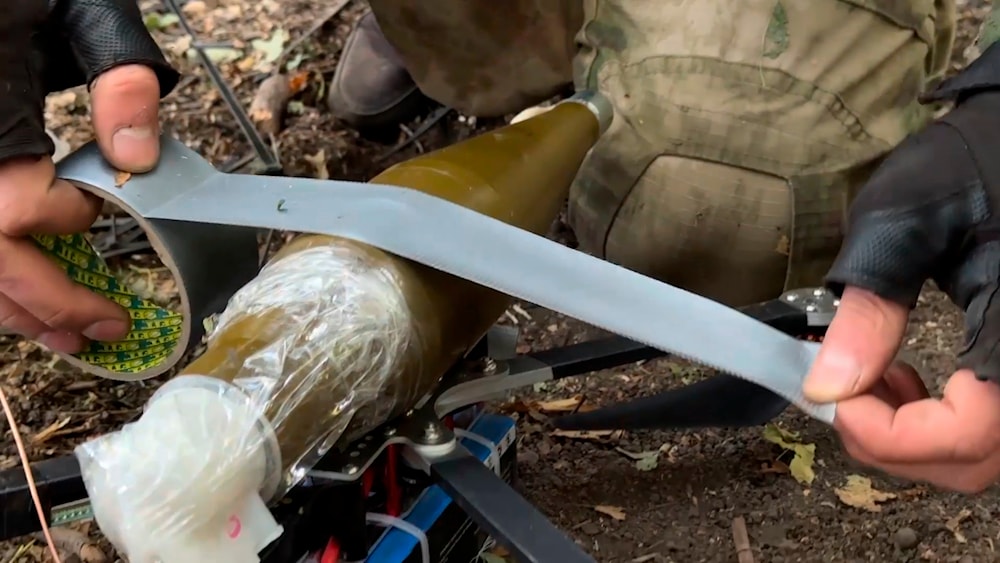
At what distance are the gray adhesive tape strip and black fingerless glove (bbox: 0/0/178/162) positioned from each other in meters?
0.05

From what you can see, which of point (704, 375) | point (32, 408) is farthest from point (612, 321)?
point (32, 408)

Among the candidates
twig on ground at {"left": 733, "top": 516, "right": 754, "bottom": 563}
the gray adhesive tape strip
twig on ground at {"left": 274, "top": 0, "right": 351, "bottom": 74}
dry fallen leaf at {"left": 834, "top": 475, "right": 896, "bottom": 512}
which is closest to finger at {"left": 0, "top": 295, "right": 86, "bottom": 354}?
the gray adhesive tape strip

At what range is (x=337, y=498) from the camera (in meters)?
0.71

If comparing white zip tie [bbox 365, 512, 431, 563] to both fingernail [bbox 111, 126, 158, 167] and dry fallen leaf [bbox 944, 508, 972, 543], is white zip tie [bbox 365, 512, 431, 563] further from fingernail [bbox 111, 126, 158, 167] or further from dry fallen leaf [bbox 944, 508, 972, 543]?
dry fallen leaf [bbox 944, 508, 972, 543]

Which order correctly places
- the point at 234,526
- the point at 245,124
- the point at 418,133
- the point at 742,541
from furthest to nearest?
the point at 418,133
the point at 245,124
the point at 742,541
the point at 234,526

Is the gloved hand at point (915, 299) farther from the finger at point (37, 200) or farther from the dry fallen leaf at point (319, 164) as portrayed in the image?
the dry fallen leaf at point (319, 164)

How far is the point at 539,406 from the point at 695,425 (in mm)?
207

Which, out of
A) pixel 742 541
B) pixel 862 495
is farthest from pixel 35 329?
pixel 862 495

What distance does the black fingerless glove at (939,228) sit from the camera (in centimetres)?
65

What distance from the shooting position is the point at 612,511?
41.5 inches

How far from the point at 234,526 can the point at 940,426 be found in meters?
0.42

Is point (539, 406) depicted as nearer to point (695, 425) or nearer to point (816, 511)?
point (695, 425)

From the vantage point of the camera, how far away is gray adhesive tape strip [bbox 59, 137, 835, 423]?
2.17 ft

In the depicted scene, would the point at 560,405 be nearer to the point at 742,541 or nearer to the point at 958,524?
the point at 742,541
